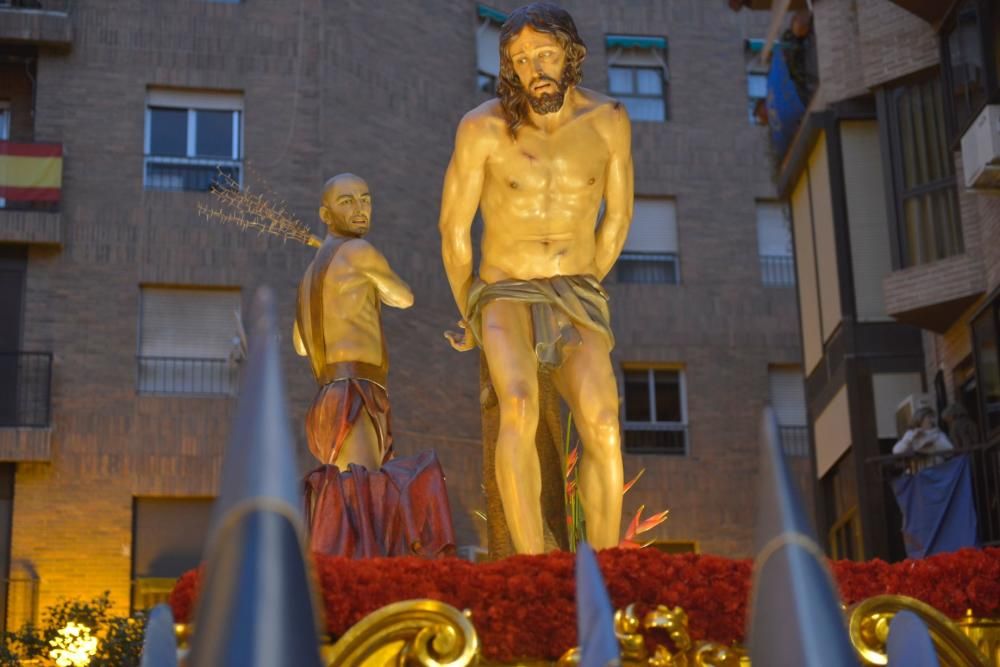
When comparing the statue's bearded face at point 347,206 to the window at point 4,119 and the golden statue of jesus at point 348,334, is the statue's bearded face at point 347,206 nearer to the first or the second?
the golden statue of jesus at point 348,334

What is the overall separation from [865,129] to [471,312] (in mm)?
18249

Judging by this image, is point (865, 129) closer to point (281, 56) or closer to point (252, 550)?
point (281, 56)

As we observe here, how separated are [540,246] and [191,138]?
22520 mm

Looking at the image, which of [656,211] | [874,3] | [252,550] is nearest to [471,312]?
[252,550]

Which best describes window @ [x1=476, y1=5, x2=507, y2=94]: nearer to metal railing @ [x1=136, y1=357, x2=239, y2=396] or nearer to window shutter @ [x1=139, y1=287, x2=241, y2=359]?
window shutter @ [x1=139, y1=287, x2=241, y2=359]

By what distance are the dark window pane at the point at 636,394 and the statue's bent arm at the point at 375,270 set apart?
72.5 feet

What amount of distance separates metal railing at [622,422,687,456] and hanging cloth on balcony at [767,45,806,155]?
6849mm

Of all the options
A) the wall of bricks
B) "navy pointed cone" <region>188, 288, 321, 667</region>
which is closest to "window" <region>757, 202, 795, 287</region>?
the wall of bricks


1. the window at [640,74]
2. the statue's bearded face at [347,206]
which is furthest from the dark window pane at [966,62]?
the window at [640,74]

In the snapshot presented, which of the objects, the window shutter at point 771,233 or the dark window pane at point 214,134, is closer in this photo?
the dark window pane at point 214,134

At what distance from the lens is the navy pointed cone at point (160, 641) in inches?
196

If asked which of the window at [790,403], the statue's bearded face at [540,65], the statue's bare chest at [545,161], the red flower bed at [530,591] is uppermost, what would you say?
the window at [790,403]

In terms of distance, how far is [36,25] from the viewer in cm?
2955

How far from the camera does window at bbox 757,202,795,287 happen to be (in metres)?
34.7
